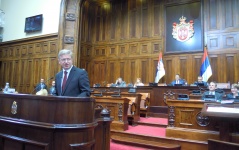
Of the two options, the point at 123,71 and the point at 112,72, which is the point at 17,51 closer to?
the point at 112,72

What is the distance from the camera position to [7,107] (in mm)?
2365

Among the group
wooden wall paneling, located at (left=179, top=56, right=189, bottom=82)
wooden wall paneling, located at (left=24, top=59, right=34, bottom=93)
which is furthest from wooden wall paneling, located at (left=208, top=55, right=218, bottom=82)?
wooden wall paneling, located at (left=24, top=59, right=34, bottom=93)

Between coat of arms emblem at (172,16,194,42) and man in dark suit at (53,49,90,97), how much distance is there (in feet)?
24.1

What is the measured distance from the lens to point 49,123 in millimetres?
1955

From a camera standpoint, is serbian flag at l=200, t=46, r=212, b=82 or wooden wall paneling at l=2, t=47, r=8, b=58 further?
wooden wall paneling at l=2, t=47, r=8, b=58

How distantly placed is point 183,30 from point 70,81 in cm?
752

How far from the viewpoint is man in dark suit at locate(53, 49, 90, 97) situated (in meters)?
2.30

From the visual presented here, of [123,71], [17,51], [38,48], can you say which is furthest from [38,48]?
[123,71]

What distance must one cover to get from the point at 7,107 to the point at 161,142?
2.84m

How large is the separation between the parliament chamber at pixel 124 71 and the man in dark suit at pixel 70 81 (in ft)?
0.95

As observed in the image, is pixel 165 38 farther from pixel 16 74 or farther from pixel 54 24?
pixel 16 74

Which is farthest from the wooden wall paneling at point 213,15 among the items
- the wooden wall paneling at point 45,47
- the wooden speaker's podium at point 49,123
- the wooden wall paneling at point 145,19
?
the wooden speaker's podium at point 49,123

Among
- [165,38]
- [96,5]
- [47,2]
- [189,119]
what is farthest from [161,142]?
[96,5]

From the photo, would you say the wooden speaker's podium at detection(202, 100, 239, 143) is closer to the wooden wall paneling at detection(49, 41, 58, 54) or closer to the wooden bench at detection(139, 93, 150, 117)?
the wooden bench at detection(139, 93, 150, 117)
